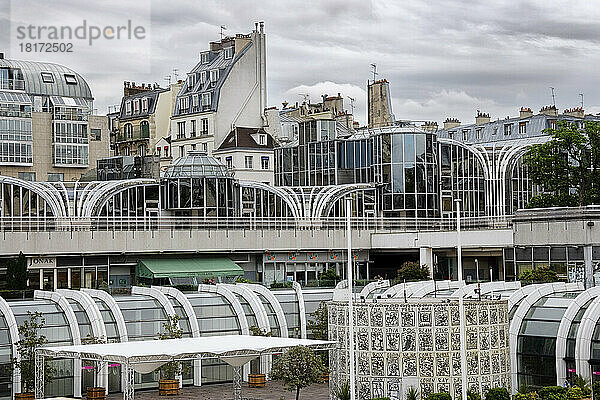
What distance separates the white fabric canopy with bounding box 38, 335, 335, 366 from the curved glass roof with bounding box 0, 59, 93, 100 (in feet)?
233

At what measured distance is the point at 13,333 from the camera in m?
40.8

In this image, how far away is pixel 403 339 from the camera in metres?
35.0

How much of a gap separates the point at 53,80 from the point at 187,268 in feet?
151

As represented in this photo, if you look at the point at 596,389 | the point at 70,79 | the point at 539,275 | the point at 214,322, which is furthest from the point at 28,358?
the point at 70,79

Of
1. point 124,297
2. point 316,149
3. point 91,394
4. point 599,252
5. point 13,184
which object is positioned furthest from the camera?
point 316,149

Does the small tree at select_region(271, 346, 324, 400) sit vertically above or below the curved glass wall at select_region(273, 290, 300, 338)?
below

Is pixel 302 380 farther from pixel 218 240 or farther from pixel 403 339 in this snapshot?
pixel 218 240

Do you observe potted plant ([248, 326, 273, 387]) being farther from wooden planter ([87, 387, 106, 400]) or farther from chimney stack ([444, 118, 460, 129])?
chimney stack ([444, 118, 460, 129])

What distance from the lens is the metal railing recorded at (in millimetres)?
64812

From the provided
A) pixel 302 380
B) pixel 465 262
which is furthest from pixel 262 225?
pixel 302 380

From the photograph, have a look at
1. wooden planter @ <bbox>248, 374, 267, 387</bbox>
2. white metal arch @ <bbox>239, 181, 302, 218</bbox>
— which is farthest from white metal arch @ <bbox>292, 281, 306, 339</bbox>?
white metal arch @ <bbox>239, 181, 302, 218</bbox>

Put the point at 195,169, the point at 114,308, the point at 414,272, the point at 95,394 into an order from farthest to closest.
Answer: the point at 195,169 → the point at 414,272 → the point at 114,308 → the point at 95,394

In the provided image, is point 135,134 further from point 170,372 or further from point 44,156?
point 170,372

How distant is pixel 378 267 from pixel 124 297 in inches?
1285
